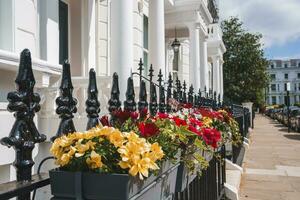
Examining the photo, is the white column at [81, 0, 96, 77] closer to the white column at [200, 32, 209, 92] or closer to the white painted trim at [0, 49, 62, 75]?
the white painted trim at [0, 49, 62, 75]

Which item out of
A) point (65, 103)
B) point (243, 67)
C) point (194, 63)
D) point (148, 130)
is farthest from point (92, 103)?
point (243, 67)

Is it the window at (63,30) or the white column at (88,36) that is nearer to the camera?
the window at (63,30)

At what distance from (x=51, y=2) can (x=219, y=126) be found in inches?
113

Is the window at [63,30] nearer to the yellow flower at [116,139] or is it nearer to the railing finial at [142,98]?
the railing finial at [142,98]

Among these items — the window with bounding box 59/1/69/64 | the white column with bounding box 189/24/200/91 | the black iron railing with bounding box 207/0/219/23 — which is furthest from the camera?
the black iron railing with bounding box 207/0/219/23

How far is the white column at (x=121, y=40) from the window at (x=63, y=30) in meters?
1.58

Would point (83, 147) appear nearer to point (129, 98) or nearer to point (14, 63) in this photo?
point (129, 98)

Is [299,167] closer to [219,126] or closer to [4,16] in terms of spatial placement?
[219,126]

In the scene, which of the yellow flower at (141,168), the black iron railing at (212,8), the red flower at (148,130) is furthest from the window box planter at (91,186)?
the black iron railing at (212,8)

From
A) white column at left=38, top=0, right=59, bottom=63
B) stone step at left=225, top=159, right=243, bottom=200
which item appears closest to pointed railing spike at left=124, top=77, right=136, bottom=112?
white column at left=38, top=0, right=59, bottom=63

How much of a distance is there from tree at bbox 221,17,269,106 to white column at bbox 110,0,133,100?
2733 centimetres

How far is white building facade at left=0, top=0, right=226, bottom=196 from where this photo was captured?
12.5 feet

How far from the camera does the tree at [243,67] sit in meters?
32.4

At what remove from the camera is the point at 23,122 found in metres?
1.50
